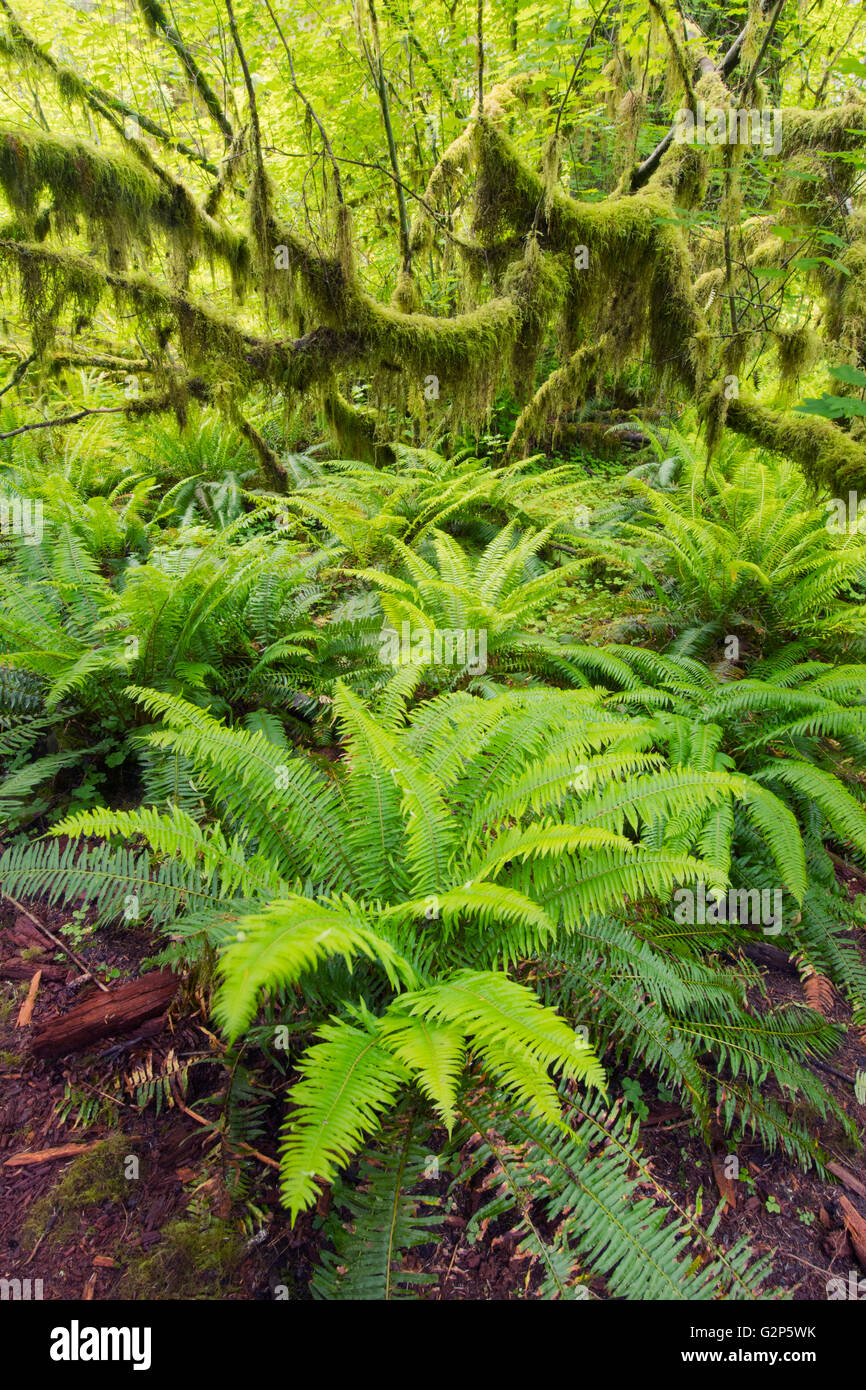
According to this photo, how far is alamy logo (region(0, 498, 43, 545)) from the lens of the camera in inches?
153

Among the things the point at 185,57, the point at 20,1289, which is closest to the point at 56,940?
the point at 20,1289

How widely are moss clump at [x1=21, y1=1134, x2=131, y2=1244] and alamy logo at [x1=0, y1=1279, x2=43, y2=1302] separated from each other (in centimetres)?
9

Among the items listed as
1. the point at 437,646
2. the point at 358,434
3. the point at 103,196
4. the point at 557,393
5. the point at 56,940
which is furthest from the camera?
the point at 358,434

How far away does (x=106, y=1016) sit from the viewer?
2.05 m

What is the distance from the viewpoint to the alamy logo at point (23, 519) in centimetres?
388

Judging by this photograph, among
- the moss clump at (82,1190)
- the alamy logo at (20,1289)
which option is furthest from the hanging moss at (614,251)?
the alamy logo at (20,1289)

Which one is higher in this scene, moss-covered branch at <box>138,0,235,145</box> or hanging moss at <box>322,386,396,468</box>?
moss-covered branch at <box>138,0,235,145</box>

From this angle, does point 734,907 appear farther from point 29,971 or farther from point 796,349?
point 796,349

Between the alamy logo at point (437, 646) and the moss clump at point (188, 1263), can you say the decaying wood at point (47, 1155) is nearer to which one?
the moss clump at point (188, 1263)

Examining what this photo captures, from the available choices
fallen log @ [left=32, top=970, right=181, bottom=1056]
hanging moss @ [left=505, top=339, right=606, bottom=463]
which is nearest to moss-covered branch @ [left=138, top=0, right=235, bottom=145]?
hanging moss @ [left=505, top=339, right=606, bottom=463]

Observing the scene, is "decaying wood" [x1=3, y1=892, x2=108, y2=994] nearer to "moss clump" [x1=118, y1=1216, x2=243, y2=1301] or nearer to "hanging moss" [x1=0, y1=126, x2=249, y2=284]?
"moss clump" [x1=118, y1=1216, x2=243, y2=1301]

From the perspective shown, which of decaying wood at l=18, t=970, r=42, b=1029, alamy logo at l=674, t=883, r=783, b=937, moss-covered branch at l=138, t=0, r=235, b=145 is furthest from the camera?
moss-covered branch at l=138, t=0, r=235, b=145
